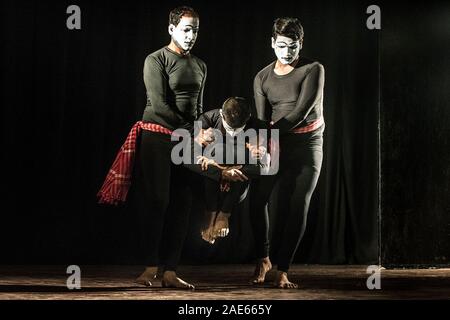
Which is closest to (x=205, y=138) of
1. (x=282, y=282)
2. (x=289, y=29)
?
(x=289, y=29)

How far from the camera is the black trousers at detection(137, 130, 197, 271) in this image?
482 cm

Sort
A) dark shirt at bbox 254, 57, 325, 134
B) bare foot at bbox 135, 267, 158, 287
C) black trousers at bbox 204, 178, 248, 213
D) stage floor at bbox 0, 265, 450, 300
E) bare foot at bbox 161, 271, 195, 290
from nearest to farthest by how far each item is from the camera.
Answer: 1. stage floor at bbox 0, 265, 450, 300
2. bare foot at bbox 161, 271, 195, 290
3. bare foot at bbox 135, 267, 158, 287
4. black trousers at bbox 204, 178, 248, 213
5. dark shirt at bbox 254, 57, 325, 134

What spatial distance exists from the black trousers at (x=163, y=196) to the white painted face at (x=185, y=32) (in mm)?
643

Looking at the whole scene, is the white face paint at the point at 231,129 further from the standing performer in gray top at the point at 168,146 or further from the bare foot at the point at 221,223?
the bare foot at the point at 221,223

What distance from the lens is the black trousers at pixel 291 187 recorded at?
5.04 meters

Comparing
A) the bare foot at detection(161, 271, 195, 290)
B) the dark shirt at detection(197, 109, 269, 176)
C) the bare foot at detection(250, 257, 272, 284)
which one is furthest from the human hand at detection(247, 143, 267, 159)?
the bare foot at detection(161, 271, 195, 290)

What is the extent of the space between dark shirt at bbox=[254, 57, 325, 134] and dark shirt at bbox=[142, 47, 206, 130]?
1.79ft

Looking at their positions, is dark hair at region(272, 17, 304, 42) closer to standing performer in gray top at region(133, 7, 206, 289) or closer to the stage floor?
standing performer in gray top at region(133, 7, 206, 289)

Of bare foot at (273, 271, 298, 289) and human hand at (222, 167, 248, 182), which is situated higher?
human hand at (222, 167, 248, 182)

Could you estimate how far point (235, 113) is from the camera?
499cm

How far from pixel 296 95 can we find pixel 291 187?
64cm
